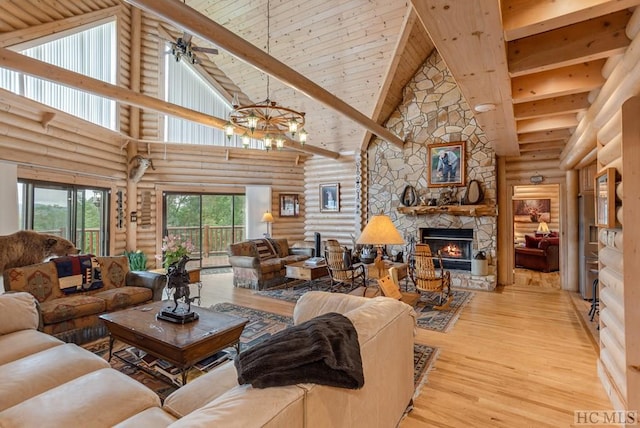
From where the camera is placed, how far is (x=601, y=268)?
10.2 feet

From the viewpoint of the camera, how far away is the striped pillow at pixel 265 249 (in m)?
7.04

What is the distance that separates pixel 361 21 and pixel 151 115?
17.8 ft

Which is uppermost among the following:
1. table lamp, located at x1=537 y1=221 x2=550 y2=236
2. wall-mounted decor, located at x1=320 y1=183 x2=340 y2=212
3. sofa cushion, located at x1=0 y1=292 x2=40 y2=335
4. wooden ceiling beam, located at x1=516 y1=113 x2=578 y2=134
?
wooden ceiling beam, located at x1=516 y1=113 x2=578 y2=134

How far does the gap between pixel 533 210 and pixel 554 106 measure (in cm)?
863

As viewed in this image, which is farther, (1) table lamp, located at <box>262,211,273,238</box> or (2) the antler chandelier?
(1) table lamp, located at <box>262,211,273,238</box>

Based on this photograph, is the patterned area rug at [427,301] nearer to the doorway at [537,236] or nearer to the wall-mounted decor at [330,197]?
the doorway at [537,236]

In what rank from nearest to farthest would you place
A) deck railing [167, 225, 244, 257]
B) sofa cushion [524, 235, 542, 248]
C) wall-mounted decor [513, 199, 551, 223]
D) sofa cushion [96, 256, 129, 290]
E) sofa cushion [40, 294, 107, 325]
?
sofa cushion [40, 294, 107, 325] → sofa cushion [96, 256, 129, 290] → deck railing [167, 225, 244, 257] → sofa cushion [524, 235, 542, 248] → wall-mounted decor [513, 199, 551, 223]

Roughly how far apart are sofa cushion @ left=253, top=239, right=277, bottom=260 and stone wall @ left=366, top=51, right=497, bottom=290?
2.80m

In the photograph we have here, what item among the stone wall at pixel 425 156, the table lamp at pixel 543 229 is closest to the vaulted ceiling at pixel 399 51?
the stone wall at pixel 425 156

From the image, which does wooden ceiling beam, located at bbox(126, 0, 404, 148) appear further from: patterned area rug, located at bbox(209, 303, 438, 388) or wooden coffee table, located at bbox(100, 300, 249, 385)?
patterned area rug, located at bbox(209, 303, 438, 388)

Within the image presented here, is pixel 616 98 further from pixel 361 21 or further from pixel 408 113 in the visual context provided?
pixel 408 113

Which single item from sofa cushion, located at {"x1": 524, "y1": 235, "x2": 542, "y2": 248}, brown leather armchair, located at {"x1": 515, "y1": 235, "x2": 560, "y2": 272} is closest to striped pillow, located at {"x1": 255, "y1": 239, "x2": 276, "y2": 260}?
brown leather armchair, located at {"x1": 515, "y1": 235, "x2": 560, "y2": 272}

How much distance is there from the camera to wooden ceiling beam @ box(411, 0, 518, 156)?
175cm

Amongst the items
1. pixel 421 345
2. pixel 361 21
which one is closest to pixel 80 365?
pixel 421 345
